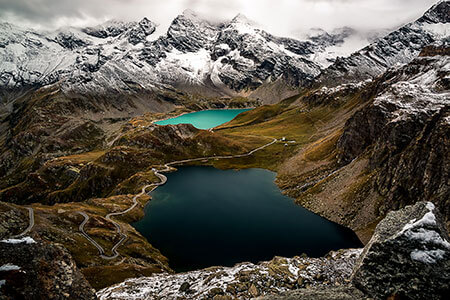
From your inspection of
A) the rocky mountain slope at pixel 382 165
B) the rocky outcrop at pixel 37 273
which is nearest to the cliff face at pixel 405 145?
the rocky mountain slope at pixel 382 165

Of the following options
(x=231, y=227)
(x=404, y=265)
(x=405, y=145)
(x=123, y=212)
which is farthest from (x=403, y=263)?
(x=123, y=212)

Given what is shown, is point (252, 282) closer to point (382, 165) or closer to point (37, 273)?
point (37, 273)

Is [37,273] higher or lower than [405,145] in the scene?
lower

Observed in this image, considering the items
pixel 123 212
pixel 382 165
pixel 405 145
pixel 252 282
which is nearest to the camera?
pixel 252 282

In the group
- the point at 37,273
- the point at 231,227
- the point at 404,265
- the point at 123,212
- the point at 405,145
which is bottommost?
the point at 404,265

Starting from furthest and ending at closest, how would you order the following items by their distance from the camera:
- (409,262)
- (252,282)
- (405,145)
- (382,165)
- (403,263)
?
(382,165) → (405,145) → (252,282) → (403,263) → (409,262)

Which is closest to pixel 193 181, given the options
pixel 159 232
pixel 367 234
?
pixel 159 232

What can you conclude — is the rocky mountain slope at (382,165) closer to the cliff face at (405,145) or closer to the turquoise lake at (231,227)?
the cliff face at (405,145)
